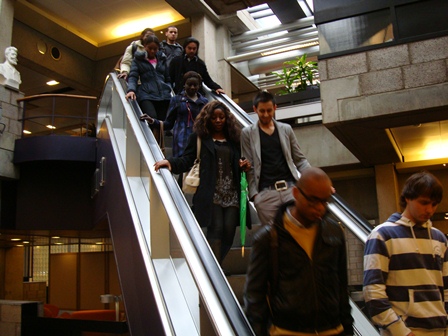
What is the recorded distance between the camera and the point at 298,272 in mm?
1881

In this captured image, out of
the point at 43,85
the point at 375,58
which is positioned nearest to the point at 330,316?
the point at 375,58

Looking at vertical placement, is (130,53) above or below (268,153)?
above

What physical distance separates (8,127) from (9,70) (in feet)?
4.27

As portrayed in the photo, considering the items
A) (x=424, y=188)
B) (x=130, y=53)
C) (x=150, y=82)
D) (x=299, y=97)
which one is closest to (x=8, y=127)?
(x=130, y=53)

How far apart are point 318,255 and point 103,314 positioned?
10192mm

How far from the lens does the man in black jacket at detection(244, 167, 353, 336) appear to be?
1.86 metres

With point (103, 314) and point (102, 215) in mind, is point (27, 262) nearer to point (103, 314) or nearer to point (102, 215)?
point (103, 314)

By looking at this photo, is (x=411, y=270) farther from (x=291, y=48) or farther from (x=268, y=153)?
(x=291, y=48)

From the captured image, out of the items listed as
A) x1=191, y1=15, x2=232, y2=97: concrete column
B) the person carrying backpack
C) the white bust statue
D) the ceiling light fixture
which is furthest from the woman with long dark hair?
the ceiling light fixture

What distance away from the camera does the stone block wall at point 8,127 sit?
9.91 m

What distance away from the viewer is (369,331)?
324cm

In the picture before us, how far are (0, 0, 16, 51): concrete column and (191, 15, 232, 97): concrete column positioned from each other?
14.7ft

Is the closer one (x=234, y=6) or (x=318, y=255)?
(x=318, y=255)

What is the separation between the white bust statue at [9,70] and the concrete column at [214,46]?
4616 mm
